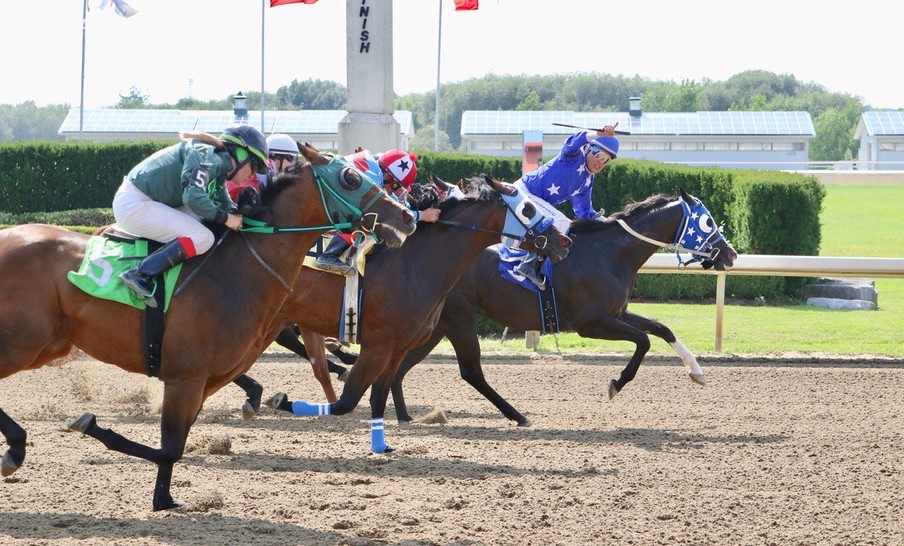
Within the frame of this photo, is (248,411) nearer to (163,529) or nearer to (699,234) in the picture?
(163,529)

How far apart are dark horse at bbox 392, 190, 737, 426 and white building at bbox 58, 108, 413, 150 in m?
34.0

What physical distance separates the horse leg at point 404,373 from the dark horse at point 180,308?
276 centimetres

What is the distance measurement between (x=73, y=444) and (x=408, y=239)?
8.68ft

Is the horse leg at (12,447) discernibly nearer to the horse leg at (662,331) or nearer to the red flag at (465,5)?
the horse leg at (662,331)

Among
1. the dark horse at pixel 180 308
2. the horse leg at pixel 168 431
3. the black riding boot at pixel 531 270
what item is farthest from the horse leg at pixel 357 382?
the black riding boot at pixel 531 270

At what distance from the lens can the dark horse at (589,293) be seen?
28.2ft

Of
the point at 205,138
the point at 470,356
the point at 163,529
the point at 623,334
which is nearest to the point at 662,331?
the point at 623,334

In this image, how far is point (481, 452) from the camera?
7359 millimetres

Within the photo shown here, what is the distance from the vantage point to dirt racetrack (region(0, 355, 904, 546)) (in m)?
5.38

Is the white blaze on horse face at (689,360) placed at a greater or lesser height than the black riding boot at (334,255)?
lesser

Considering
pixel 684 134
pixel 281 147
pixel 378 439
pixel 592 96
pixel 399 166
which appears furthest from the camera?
pixel 592 96

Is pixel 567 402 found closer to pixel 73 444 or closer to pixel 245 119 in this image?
pixel 73 444

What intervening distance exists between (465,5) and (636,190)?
446cm

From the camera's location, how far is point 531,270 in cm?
873
